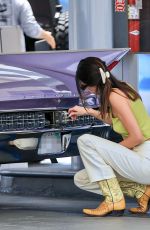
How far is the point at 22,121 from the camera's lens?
19.1 ft

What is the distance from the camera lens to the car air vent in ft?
18.9

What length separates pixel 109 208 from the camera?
5520 millimetres

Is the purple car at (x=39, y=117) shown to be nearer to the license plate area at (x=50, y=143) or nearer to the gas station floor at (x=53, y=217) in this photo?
the license plate area at (x=50, y=143)

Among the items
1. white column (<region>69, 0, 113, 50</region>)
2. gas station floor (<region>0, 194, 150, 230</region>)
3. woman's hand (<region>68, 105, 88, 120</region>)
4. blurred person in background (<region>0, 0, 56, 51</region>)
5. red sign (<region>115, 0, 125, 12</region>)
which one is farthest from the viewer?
red sign (<region>115, 0, 125, 12</region>)

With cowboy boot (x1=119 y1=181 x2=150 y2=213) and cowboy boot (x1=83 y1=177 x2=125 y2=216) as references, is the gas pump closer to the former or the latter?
cowboy boot (x1=119 y1=181 x2=150 y2=213)

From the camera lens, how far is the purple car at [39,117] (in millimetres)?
5758

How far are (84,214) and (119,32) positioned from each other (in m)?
3.53

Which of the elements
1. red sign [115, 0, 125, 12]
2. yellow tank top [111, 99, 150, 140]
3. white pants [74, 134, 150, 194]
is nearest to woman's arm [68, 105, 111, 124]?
yellow tank top [111, 99, 150, 140]

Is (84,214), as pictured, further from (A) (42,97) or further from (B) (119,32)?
(B) (119,32)

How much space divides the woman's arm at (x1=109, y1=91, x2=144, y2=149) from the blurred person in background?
7.82 feet

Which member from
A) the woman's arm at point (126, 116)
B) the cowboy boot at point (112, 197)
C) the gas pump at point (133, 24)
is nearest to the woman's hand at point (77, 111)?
the woman's arm at point (126, 116)

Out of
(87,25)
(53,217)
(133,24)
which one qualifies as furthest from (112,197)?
(133,24)

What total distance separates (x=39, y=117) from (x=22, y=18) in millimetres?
2331

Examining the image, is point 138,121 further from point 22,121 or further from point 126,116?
point 22,121
